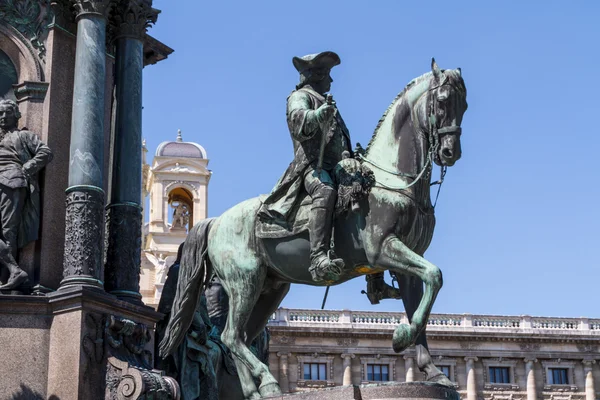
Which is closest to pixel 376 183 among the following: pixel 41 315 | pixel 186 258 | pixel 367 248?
pixel 367 248

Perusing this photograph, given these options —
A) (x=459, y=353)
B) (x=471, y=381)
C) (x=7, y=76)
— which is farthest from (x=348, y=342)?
(x=7, y=76)

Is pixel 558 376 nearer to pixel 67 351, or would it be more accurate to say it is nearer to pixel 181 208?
pixel 181 208

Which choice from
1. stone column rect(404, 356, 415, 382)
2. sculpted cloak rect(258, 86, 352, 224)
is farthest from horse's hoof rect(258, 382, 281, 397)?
stone column rect(404, 356, 415, 382)

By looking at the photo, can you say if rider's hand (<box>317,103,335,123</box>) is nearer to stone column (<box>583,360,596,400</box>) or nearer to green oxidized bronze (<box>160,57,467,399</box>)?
green oxidized bronze (<box>160,57,467,399</box>)

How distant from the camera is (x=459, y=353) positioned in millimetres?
72312

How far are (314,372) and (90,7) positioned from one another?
54561 millimetres

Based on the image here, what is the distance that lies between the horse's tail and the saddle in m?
1.06

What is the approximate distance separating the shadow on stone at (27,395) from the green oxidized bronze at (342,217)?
9.09 ft

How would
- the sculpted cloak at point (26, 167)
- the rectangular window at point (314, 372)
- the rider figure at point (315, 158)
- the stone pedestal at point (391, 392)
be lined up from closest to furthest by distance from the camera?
the stone pedestal at point (391, 392), the rider figure at point (315, 158), the sculpted cloak at point (26, 167), the rectangular window at point (314, 372)

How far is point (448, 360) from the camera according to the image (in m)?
72.1

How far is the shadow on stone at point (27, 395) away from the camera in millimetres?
14867

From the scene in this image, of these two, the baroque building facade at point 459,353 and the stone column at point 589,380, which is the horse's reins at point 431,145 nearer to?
the baroque building facade at point 459,353

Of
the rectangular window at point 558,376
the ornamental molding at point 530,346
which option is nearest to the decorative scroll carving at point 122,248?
the ornamental molding at point 530,346

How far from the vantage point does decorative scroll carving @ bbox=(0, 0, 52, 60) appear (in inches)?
664
